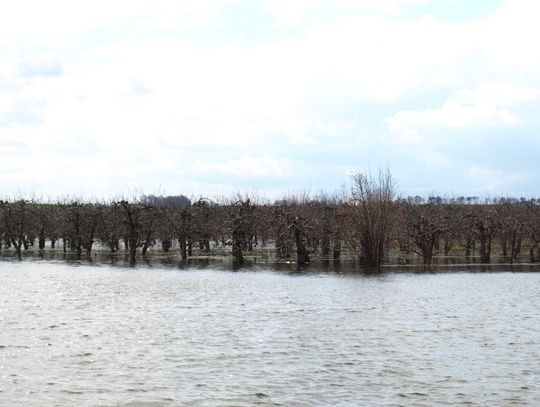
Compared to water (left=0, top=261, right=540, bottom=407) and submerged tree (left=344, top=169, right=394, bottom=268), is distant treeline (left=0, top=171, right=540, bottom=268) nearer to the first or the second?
submerged tree (left=344, top=169, right=394, bottom=268)

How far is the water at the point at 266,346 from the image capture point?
17.5m

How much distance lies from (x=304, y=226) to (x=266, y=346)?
4827 centimetres

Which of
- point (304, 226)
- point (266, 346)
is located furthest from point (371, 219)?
point (266, 346)

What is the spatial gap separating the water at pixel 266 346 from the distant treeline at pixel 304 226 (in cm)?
2635

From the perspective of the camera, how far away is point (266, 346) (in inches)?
945

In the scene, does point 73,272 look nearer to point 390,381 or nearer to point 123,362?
point 123,362

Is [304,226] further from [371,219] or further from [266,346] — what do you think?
[266,346]

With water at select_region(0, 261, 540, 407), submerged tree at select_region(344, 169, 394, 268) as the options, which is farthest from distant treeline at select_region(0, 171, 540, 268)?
water at select_region(0, 261, 540, 407)

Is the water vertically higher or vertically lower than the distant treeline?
lower

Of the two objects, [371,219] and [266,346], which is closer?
[266,346]

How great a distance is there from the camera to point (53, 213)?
118m

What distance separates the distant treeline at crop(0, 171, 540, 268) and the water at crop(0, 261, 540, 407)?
86.5 feet

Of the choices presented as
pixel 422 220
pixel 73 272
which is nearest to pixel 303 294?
pixel 73 272

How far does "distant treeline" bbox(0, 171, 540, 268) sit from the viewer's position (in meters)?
72.2
